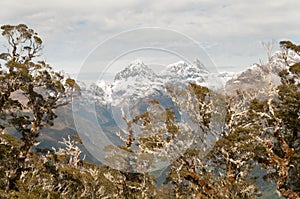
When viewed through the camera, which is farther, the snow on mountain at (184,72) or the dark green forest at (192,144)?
the dark green forest at (192,144)

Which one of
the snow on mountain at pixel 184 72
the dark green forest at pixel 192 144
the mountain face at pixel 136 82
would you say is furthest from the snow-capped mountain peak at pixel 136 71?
the dark green forest at pixel 192 144

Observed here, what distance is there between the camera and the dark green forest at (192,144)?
25.0 m

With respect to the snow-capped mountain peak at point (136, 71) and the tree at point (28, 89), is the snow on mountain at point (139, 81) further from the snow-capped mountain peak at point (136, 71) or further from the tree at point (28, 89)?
the tree at point (28, 89)

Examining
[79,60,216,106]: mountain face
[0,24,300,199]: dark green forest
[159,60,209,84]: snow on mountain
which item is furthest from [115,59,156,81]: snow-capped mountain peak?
[0,24,300,199]: dark green forest

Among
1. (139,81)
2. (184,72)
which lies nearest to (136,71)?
(139,81)

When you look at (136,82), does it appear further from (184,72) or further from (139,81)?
(184,72)

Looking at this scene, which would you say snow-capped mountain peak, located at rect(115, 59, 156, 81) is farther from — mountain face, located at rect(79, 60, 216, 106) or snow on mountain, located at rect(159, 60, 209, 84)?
snow on mountain, located at rect(159, 60, 209, 84)

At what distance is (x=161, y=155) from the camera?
24266 mm

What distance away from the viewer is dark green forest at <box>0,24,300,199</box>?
82.1ft

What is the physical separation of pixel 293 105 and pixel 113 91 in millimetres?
16741

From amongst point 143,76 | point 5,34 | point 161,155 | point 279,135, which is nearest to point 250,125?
point 279,135

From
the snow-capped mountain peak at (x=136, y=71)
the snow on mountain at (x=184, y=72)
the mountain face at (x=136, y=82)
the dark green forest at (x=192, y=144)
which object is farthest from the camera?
the dark green forest at (x=192, y=144)

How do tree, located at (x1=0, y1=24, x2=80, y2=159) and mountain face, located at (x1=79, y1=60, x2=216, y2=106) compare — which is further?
tree, located at (x1=0, y1=24, x2=80, y2=159)

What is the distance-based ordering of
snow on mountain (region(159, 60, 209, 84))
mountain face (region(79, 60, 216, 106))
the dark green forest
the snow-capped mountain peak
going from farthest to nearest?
the dark green forest < snow on mountain (region(159, 60, 209, 84)) < mountain face (region(79, 60, 216, 106)) < the snow-capped mountain peak
